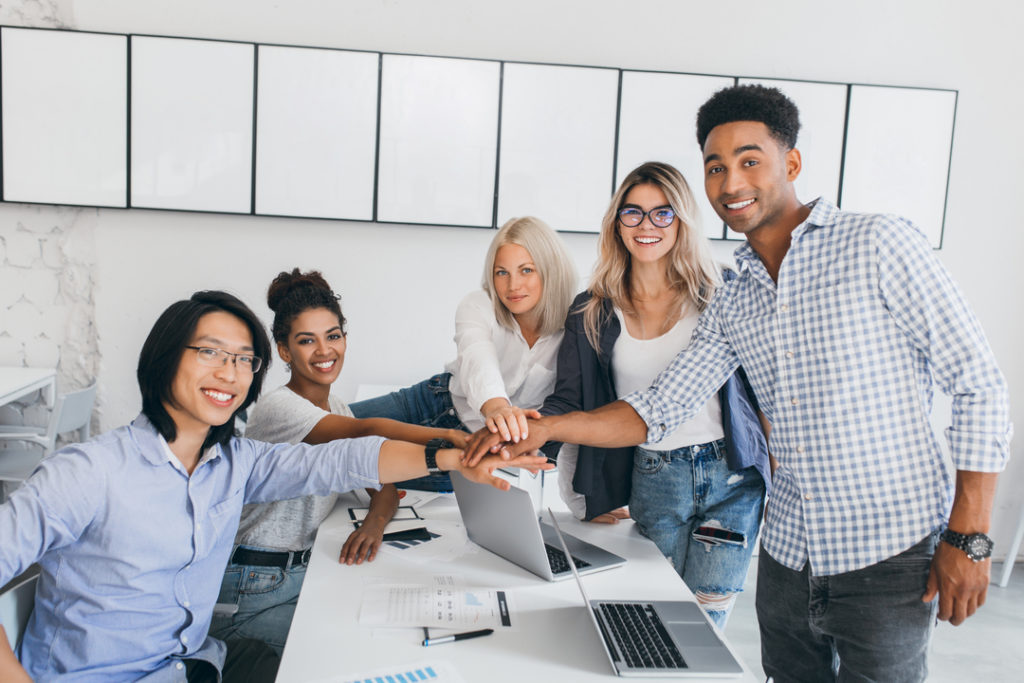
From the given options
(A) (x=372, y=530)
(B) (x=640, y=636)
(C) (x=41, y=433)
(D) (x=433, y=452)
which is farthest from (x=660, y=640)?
(C) (x=41, y=433)

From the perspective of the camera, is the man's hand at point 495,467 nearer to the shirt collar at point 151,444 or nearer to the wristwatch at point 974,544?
the shirt collar at point 151,444

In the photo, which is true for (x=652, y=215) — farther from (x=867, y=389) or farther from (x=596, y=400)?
(x=867, y=389)

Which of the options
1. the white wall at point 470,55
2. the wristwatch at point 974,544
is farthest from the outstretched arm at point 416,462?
the white wall at point 470,55

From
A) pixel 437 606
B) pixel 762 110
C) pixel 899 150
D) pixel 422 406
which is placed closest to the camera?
pixel 437 606

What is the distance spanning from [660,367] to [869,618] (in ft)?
2.41

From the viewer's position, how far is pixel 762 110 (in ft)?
4.76

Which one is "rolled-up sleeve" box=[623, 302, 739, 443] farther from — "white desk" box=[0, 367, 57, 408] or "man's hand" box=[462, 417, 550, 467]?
"white desk" box=[0, 367, 57, 408]

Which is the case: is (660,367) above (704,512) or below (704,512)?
above

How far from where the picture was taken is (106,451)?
50.8 inches

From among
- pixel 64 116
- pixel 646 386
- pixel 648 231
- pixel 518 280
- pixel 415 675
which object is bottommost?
pixel 415 675

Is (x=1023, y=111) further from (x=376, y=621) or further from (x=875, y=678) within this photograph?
(x=376, y=621)

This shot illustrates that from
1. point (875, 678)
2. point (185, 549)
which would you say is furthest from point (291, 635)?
point (875, 678)

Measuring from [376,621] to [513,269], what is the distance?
3.41 ft

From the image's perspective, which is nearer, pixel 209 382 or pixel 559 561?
pixel 209 382
